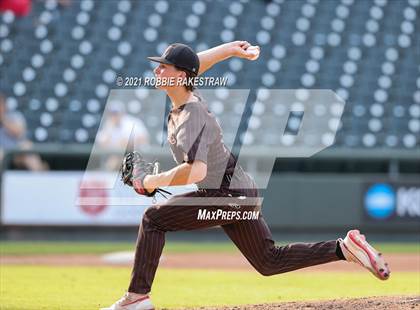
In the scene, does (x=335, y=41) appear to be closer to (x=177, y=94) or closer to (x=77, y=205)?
(x=77, y=205)

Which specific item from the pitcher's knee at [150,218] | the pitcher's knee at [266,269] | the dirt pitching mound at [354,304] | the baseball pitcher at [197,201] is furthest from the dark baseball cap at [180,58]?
the dirt pitching mound at [354,304]

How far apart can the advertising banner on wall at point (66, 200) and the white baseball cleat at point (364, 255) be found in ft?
27.0

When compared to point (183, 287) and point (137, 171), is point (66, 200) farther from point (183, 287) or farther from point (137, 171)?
point (137, 171)

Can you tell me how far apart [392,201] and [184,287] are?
7695mm

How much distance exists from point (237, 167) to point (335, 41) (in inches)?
502

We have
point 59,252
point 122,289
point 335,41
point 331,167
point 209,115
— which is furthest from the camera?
point 335,41

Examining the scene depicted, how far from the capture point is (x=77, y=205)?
14.1 meters

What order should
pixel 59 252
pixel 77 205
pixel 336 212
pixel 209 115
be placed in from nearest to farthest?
pixel 209 115
pixel 59 252
pixel 77 205
pixel 336 212

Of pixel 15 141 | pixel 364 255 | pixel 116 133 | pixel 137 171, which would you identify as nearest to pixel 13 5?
pixel 137 171

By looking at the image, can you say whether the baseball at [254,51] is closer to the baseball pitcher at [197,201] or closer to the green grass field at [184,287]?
the baseball pitcher at [197,201]

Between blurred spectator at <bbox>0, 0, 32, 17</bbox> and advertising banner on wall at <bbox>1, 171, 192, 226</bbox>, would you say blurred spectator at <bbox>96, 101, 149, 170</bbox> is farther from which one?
blurred spectator at <bbox>0, 0, 32, 17</bbox>

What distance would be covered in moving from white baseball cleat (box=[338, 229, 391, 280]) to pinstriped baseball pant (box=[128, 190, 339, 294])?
106 millimetres

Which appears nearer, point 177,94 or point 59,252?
point 177,94

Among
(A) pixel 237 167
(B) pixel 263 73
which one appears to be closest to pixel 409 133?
(B) pixel 263 73
